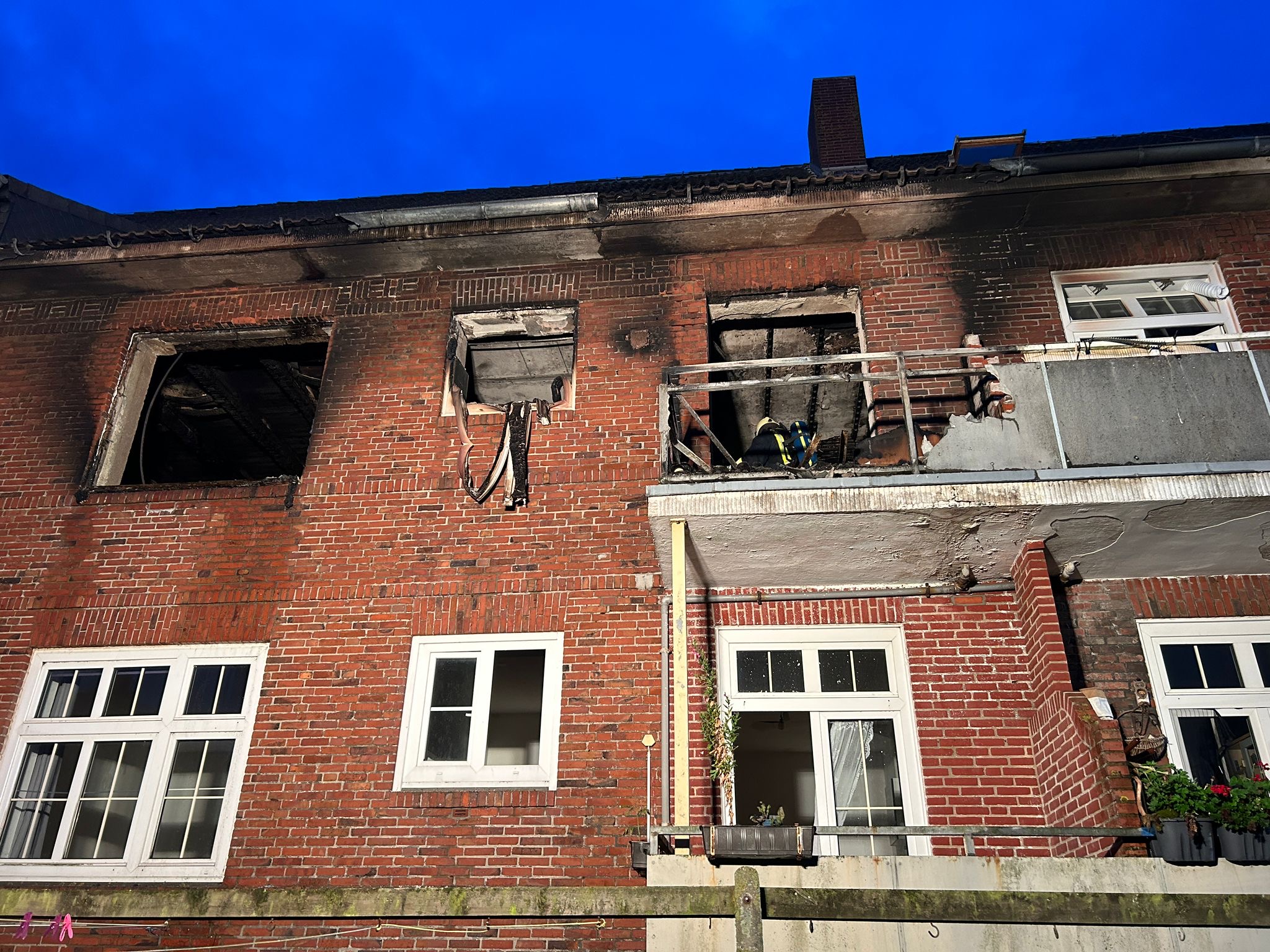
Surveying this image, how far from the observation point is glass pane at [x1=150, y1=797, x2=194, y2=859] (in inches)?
298

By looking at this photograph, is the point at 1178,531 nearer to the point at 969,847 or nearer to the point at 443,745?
the point at 969,847

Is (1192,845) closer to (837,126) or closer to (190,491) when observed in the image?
(190,491)

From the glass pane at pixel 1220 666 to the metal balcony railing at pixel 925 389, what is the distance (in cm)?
165

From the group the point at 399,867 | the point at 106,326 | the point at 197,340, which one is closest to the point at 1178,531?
the point at 399,867

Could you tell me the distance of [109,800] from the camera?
309 inches

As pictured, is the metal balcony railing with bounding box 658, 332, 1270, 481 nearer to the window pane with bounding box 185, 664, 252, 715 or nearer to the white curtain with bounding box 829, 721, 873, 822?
the white curtain with bounding box 829, 721, 873, 822

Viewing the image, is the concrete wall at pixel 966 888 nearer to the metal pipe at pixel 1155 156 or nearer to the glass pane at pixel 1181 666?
the glass pane at pixel 1181 666

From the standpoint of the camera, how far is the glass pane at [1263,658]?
24.0 feet

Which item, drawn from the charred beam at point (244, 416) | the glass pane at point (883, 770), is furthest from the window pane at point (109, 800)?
the glass pane at point (883, 770)

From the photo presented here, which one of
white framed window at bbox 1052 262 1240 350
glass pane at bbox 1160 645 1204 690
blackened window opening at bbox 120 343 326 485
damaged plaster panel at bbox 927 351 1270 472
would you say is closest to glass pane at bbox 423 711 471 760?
blackened window opening at bbox 120 343 326 485

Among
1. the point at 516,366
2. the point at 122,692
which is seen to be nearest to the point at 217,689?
the point at 122,692

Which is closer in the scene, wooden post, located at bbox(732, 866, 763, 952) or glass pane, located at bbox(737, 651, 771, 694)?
wooden post, located at bbox(732, 866, 763, 952)

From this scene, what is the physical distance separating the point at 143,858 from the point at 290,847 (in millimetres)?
1284

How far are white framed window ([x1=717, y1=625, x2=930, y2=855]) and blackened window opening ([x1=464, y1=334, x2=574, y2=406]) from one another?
3.66 metres
